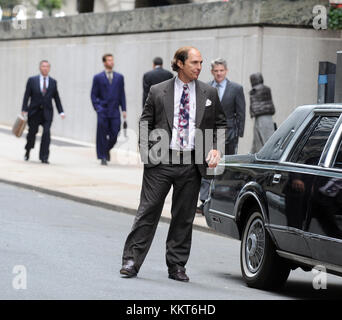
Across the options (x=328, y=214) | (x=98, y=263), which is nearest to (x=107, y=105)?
(x=98, y=263)

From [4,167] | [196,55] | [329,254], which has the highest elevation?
[196,55]

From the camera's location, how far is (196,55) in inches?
354

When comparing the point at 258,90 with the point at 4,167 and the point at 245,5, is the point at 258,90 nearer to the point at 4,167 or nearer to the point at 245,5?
the point at 245,5

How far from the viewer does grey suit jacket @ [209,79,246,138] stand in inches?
547

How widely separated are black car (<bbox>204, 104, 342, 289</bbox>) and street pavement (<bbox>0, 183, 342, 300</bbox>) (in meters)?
0.35

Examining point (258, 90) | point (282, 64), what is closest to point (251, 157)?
point (258, 90)

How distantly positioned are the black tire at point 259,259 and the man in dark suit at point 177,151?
513mm

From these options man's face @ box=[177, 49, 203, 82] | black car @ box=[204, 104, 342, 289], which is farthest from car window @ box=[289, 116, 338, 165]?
man's face @ box=[177, 49, 203, 82]

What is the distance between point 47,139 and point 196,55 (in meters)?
11.5

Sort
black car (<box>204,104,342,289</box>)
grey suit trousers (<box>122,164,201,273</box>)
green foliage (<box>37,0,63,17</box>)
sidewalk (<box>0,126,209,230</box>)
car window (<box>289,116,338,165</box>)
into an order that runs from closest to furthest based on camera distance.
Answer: black car (<box>204,104,342,289</box>) → car window (<box>289,116,338,165</box>) → grey suit trousers (<box>122,164,201,273</box>) → sidewalk (<box>0,126,209,230</box>) → green foliage (<box>37,0,63,17</box>)

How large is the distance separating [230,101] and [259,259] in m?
5.00

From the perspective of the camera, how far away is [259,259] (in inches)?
359

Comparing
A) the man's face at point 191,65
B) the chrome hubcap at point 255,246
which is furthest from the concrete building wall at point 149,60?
the man's face at point 191,65

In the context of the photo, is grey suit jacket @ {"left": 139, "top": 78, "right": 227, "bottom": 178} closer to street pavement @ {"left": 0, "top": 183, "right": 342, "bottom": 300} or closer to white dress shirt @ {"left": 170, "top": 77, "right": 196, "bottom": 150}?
white dress shirt @ {"left": 170, "top": 77, "right": 196, "bottom": 150}
